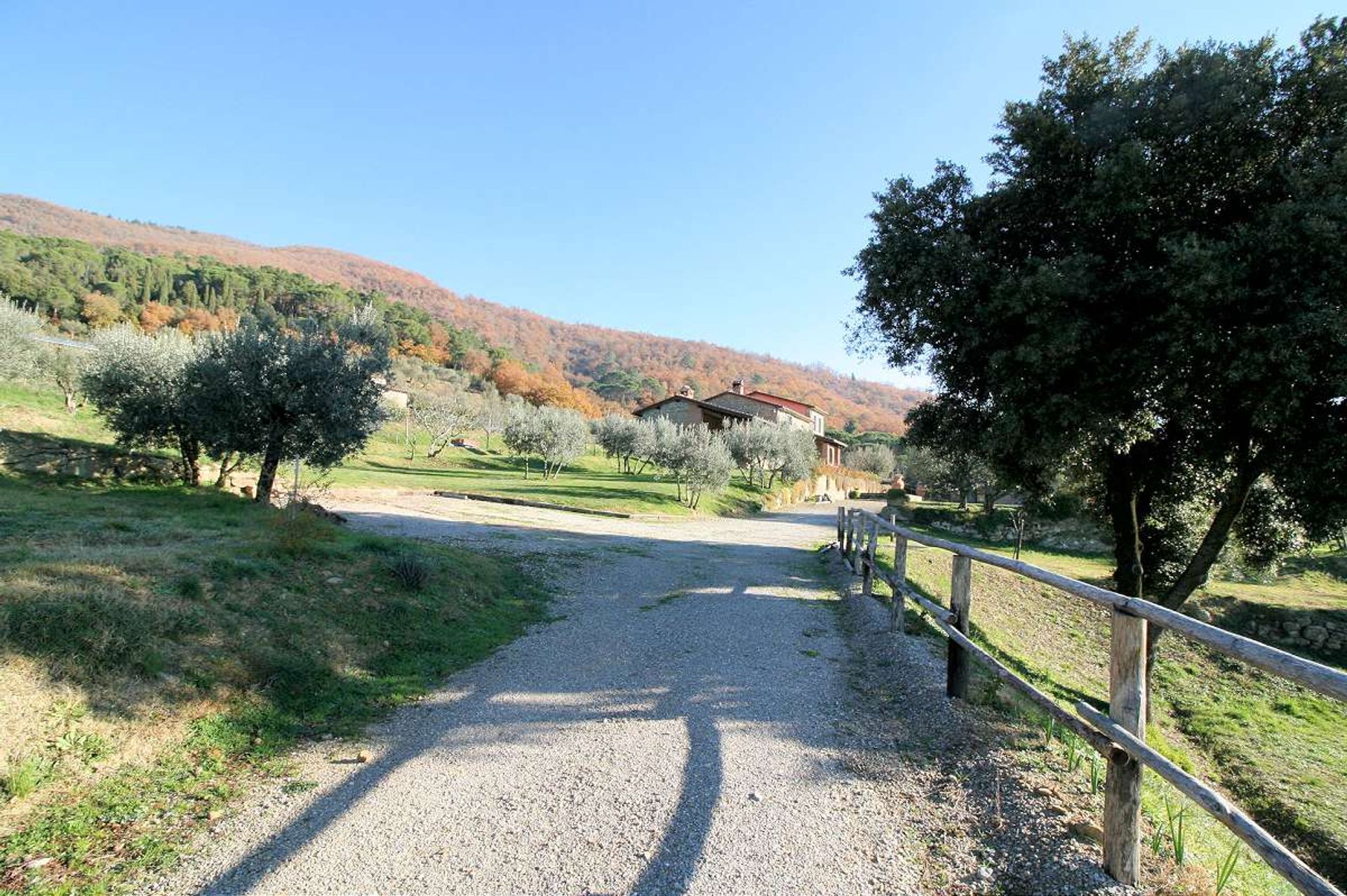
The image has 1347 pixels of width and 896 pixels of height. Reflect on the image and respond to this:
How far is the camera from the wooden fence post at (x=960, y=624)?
573 centimetres

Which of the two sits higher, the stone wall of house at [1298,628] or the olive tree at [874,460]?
the olive tree at [874,460]

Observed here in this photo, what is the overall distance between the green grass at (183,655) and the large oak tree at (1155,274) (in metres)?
8.45

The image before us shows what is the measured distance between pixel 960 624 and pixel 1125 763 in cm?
243

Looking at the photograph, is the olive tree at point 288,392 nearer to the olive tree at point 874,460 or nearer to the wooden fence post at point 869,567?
the wooden fence post at point 869,567

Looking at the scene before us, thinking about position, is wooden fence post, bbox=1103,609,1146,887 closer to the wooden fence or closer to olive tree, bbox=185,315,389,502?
the wooden fence

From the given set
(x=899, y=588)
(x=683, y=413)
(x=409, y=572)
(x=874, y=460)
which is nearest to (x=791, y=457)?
(x=683, y=413)

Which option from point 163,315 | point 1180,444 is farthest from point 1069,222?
point 163,315

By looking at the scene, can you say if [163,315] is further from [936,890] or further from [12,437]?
[936,890]

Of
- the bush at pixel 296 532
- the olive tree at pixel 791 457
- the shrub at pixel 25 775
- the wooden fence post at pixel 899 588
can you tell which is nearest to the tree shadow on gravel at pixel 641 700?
the wooden fence post at pixel 899 588

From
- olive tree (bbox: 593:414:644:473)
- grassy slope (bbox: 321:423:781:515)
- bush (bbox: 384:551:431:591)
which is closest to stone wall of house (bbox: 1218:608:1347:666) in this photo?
grassy slope (bbox: 321:423:781:515)

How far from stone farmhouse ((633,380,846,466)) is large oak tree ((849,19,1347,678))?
40500 mm

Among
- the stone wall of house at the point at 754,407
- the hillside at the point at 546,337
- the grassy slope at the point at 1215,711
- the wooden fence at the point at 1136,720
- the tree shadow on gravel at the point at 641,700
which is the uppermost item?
the hillside at the point at 546,337

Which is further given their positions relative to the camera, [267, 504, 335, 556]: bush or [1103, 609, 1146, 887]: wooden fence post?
[267, 504, 335, 556]: bush

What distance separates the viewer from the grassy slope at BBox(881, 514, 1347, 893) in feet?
25.8
